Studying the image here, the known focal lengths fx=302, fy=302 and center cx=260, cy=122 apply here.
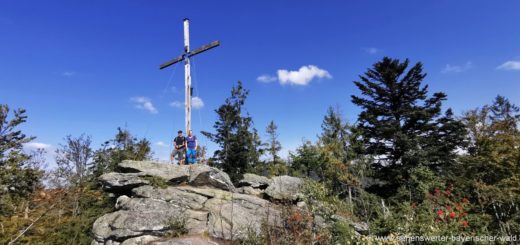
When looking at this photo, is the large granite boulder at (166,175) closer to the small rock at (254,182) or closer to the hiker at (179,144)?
the hiker at (179,144)

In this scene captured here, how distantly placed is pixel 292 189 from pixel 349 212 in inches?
112

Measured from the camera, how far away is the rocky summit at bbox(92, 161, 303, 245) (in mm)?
9430

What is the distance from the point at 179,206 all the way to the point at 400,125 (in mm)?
17720

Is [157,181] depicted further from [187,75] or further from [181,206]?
[187,75]

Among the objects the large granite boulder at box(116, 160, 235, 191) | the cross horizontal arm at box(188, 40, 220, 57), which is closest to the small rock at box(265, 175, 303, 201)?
the large granite boulder at box(116, 160, 235, 191)

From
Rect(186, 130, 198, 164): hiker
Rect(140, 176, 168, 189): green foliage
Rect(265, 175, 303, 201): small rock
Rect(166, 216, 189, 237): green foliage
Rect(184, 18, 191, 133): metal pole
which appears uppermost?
Rect(184, 18, 191, 133): metal pole

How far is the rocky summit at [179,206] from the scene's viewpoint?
9.43 m

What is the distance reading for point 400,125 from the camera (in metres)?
22.2

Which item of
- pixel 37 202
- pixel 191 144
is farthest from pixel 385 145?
pixel 37 202

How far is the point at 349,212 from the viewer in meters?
13.8

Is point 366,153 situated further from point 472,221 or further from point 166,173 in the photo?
point 166,173

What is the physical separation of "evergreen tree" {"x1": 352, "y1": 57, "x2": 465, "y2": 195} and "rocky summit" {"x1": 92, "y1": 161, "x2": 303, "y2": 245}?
35.1ft

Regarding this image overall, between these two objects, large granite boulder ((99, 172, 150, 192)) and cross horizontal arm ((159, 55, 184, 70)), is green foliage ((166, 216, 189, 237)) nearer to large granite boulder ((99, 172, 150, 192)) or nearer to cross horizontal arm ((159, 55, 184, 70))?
large granite boulder ((99, 172, 150, 192))

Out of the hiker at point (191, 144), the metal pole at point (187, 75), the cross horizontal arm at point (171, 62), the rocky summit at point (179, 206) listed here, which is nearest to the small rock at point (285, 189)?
the rocky summit at point (179, 206)
